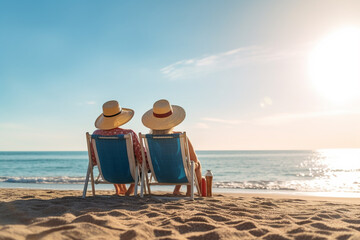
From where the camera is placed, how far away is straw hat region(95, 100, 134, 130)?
4.70 meters

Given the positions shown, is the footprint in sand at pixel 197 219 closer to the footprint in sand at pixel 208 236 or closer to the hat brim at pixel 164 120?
the footprint in sand at pixel 208 236

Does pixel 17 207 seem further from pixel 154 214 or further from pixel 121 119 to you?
pixel 121 119

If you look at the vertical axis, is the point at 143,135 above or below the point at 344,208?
above

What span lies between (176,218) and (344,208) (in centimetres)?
212

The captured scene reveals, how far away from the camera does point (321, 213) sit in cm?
322

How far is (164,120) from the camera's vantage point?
4.49 meters

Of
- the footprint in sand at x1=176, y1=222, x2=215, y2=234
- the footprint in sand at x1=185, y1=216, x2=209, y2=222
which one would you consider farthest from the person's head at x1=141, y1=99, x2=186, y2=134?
the footprint in sand at x1=176, y1=222, x2=215, y2=234

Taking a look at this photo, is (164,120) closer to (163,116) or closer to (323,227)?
(163,116)

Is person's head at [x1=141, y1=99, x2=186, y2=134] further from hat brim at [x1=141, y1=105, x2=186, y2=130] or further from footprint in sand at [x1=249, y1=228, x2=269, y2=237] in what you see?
footprint in sand at [x1=249, y1=228, x2=269, y2=237]

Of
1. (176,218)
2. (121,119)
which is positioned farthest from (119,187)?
(176,218)

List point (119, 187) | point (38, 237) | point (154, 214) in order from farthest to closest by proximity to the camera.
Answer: point (119, 187) → point (154, 214) → point (38, 237)

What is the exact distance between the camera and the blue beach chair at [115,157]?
4355mm

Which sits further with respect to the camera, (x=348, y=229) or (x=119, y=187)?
(x=119, y=187)

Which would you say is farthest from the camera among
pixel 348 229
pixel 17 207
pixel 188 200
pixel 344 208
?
pixel 188 200
